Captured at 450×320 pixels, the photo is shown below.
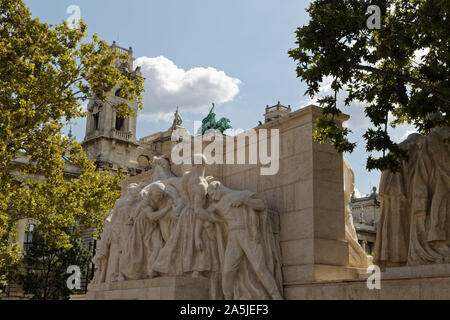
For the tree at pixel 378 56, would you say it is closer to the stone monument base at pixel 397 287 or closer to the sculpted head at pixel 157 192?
the stone monument base at pixel 397 287

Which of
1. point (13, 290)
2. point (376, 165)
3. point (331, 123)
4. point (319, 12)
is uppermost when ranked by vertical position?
Result: point (319, 12)

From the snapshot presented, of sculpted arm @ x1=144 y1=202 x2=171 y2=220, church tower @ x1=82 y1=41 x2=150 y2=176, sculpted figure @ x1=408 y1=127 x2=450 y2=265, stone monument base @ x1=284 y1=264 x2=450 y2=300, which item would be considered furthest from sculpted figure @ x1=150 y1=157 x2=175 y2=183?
church tower @ x1=82 y1=41 x2=150 y2=176

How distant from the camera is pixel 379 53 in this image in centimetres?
949

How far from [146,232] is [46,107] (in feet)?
23.9

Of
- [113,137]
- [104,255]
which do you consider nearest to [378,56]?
[104,255]

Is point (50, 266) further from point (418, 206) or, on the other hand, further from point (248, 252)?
point (418, 206)

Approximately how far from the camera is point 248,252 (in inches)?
415

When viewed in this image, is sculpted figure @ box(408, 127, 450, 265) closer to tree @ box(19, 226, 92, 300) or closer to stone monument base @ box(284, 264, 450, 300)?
stone monument base @ box(284, 264, 450, 300)

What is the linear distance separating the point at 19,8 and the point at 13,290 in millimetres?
29697

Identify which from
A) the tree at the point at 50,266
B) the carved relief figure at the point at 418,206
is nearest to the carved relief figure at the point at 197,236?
the carved relief figure at the point at 418,206

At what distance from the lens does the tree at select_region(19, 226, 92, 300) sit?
38.9 m

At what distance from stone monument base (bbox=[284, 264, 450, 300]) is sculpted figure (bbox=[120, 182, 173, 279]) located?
419cm

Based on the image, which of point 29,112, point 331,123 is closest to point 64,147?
point 29,112

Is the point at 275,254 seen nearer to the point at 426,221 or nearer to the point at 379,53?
the point at 426,221
